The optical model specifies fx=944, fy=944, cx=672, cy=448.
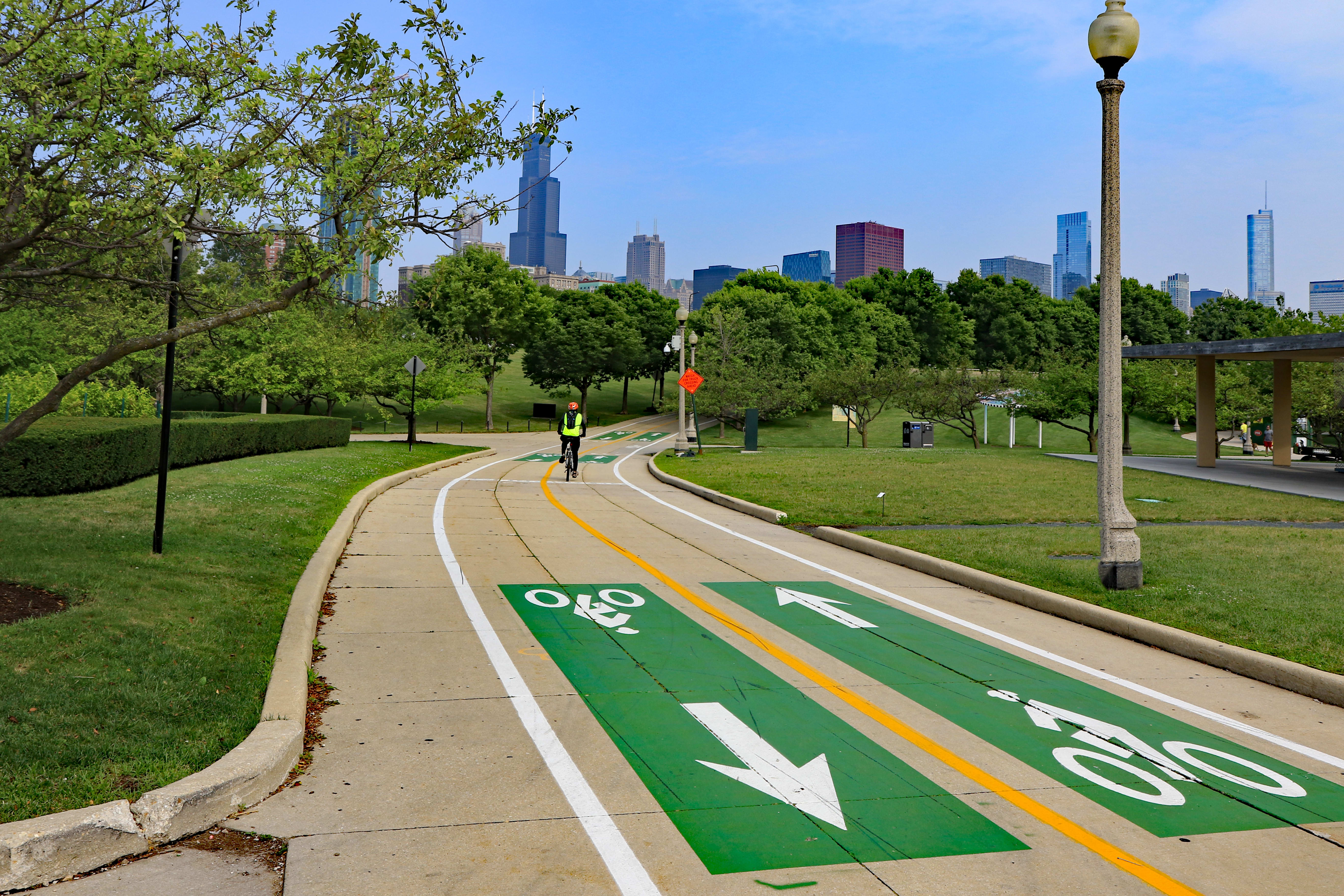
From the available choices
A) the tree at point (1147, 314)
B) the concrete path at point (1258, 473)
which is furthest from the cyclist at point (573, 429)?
the tree at point (1147, 314)

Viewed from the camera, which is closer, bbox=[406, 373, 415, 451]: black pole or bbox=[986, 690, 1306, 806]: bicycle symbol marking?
bbox=[986, 690, 1306, 806]: bicycle symbol marking

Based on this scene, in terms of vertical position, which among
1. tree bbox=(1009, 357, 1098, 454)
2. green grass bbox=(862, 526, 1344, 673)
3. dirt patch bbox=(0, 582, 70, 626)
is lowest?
green grass bbox=(862, 526, 1344, 673)

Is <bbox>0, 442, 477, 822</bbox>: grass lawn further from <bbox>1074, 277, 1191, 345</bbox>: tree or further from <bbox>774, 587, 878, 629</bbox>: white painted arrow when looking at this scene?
<bbox>1074, 277, 1191, 345</bbox>: tree

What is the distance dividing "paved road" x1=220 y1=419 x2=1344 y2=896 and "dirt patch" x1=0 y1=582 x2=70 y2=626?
212 cm

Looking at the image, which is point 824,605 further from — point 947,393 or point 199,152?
point 947,393

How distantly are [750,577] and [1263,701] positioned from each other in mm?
5716

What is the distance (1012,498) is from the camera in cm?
1955

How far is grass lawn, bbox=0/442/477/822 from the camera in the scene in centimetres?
479

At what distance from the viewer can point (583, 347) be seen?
2825 inches

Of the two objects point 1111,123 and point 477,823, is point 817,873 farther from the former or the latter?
point 1111,123

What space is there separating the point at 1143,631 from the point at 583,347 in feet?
212

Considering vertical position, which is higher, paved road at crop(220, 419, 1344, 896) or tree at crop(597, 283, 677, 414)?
tree at crop(597, 283, 677, 414)

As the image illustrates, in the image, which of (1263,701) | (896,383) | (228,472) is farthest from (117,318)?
(1263,701)

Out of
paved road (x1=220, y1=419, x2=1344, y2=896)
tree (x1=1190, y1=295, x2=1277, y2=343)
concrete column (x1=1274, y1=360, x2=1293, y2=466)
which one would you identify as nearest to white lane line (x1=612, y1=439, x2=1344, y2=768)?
paved road (x1=220, y1=419, x2=1344, y2=896)
